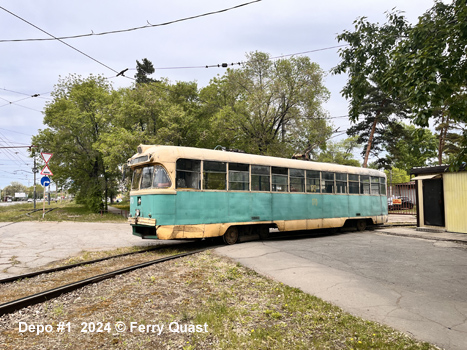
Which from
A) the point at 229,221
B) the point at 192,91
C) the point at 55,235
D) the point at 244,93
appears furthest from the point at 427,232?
the point at 192,91

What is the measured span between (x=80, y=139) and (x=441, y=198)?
2641 cm

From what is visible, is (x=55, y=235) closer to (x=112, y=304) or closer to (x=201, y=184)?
(x=201, y=184)

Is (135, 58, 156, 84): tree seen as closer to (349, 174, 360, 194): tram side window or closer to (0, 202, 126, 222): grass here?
(0, 202, 126, 222): grass

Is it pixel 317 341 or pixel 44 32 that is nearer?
pixel 317 341

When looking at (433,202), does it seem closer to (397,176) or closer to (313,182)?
(313,182)

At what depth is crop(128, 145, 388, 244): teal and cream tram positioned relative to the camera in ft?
31.1

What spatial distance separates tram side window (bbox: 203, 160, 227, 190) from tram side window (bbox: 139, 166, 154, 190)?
168 cm

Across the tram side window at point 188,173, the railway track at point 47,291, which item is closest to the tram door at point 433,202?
the tram side window at point 188,173

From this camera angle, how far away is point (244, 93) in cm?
2803

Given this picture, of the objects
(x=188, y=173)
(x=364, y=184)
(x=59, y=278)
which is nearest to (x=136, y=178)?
(x=188, y=173)

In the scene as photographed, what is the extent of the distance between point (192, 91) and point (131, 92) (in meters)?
5.79

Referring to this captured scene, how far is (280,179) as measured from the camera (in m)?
12.4

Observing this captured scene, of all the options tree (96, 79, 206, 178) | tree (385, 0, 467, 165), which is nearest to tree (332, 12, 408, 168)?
tree (385, 0, 467, 165)

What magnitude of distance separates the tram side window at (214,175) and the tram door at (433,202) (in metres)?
10.8
